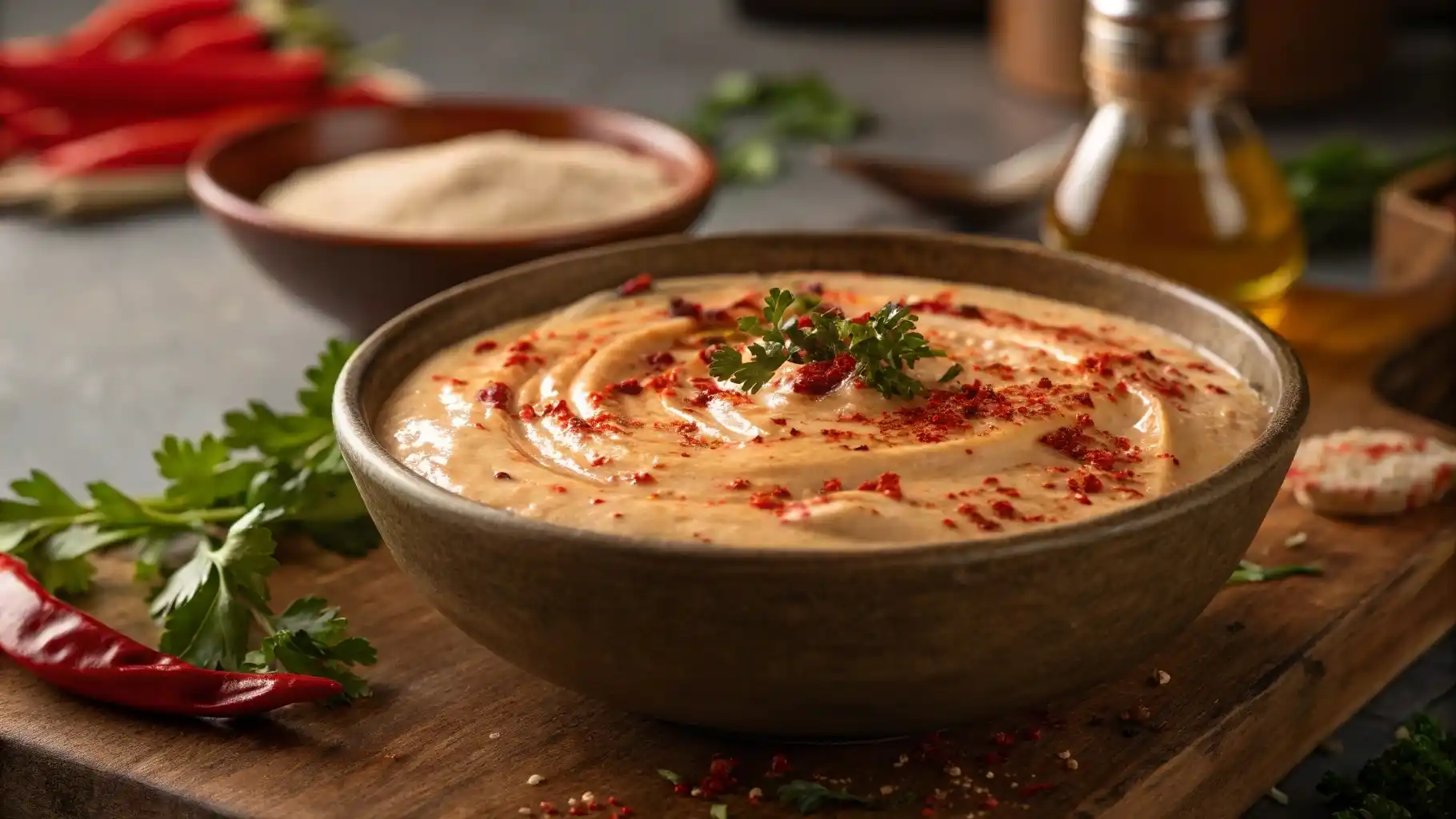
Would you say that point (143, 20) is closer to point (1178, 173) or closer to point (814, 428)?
point (1178, 173)

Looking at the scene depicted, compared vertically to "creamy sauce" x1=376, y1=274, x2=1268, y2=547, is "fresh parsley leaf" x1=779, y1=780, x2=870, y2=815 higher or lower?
lower

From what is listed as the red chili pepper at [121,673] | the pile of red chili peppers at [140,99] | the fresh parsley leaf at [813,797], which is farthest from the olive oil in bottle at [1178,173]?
the pile of red chili peppers at [140,99]

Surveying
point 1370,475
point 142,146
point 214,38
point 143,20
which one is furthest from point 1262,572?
point 143,20

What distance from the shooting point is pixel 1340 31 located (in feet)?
19.5

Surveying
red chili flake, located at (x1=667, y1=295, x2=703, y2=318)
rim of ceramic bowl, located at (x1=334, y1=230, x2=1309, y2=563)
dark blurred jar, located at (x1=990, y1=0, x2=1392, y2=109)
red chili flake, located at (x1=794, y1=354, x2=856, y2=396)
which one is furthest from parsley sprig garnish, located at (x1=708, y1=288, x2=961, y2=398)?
dark blurred jar, located at (x1=990, y1=0, x2=1392, y2=109)

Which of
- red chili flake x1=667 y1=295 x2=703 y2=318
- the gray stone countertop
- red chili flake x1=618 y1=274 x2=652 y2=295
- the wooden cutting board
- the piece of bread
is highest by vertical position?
red chili flake x1=667 y1=295 x2=703 y2=318

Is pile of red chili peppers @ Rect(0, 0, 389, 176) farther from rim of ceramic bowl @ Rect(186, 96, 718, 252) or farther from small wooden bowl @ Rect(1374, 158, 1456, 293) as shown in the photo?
small wooden bowl @ Rect(1374, 158, 1456, 293)

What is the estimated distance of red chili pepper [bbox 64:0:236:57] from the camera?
6.57 metres

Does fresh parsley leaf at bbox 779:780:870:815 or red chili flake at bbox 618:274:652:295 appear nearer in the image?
fresh parsley leaf at bbox 779:780:870:815

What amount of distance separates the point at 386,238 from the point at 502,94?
9.98ft

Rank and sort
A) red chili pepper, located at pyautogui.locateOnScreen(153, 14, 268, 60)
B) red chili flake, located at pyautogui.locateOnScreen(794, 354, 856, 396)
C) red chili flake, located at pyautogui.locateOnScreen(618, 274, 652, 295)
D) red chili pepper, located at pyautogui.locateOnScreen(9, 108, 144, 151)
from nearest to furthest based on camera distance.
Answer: red chili flake, located at pyautogui.locateOnScreen(794, 354, 856, 396)
red chili flake, located at pyautogui.locateOnScreen(618, 274, 652, 295)
red chili pepper, located at pyautogui.locateOnScreen(9, 108, 144, 151)
red chili pepper, located at pyautogui.locateOnScreen(153, 14, 268, 60)

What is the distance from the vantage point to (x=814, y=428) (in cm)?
245

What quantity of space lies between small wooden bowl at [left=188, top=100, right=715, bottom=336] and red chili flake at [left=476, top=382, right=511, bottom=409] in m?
1.00

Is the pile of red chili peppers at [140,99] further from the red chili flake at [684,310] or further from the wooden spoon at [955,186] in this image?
the red chili flake at [684,310]
